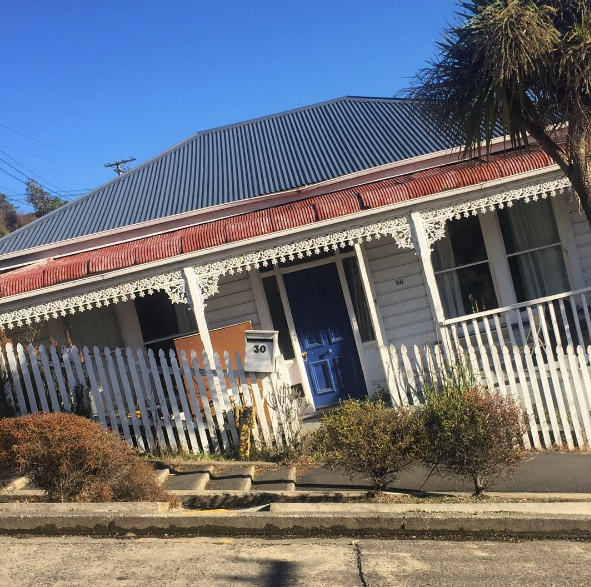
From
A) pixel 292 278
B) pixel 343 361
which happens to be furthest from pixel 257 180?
pixel 343 361

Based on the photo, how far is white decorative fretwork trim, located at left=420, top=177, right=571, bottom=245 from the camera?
10.1 m

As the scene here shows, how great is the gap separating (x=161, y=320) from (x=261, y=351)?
3.78 m

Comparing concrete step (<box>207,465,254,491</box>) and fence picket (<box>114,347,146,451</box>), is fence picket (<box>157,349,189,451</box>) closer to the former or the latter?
fence picket (<box>114,347,146,451</box>)

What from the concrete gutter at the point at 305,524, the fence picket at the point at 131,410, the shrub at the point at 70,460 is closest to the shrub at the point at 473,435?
the concrete gutter at the point at 305,524

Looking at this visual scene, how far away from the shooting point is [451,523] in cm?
552

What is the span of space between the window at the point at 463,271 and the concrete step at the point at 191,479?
5.50m

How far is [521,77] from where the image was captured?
742 centimetres

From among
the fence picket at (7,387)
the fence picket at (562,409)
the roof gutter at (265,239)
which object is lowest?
the fence picket at (562,409)

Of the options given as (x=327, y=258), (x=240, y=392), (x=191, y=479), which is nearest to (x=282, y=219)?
(x=327, y=258)

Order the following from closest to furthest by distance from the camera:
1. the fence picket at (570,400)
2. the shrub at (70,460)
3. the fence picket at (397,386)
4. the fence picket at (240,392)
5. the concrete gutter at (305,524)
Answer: the concrete gutter at (305,524) → the shrub at (70,460) → the fence picket at (570,400) → the fence picket at (397,386) → the fence picket at (240,392)

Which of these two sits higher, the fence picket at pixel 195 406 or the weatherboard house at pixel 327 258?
the weatherboard house at pixel 327 258

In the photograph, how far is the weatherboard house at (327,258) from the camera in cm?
1001

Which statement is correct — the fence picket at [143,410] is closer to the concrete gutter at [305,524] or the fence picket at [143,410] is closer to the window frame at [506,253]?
the concrete gutter at [305,524]

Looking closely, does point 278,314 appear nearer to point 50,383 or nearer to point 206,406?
point 206,406
